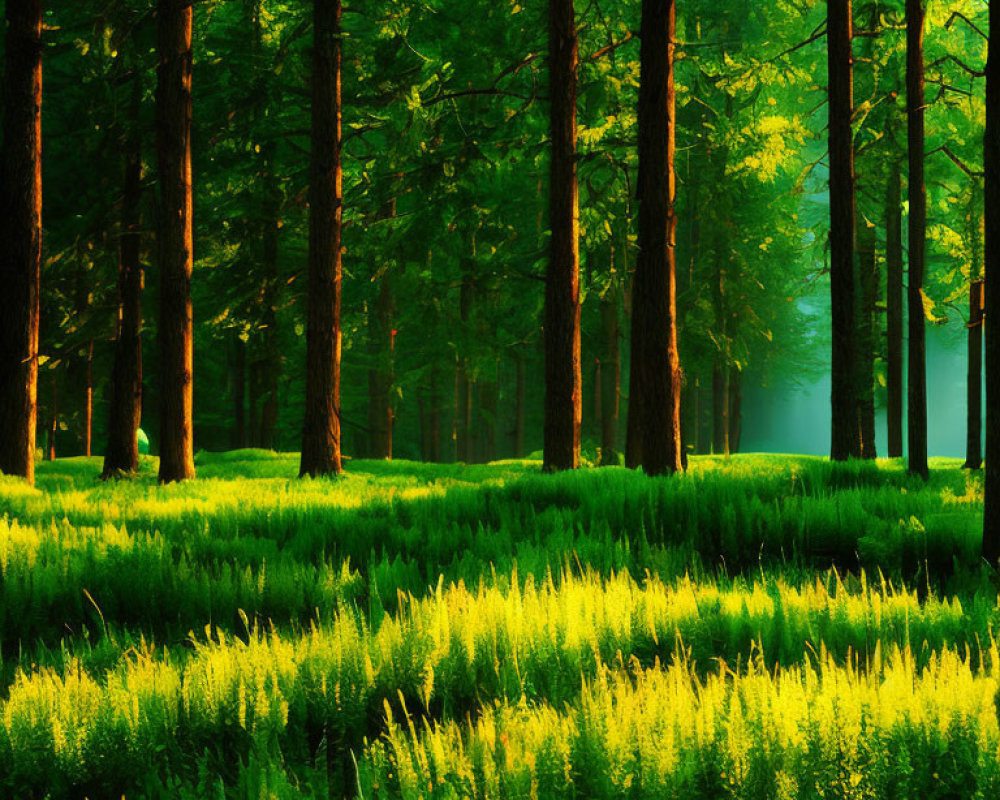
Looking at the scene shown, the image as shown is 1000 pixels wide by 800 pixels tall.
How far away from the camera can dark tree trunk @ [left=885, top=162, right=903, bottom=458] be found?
806 inches

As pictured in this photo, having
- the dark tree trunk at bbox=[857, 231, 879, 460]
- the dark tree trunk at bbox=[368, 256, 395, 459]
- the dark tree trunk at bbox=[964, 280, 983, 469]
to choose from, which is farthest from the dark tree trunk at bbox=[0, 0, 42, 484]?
the dark tree trunk at bbox=[857, 231, 879, 460]

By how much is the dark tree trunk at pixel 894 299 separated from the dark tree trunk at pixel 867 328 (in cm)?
40

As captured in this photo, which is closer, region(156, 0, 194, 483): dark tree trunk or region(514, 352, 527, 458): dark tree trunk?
region(156, 0, 194, 483): dark tree trunk

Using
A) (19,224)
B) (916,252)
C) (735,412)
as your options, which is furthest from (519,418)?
(19,224)

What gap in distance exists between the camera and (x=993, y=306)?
4.67 m

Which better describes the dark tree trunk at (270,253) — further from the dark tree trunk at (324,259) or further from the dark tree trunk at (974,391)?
the dark tree trunk at (974,391)

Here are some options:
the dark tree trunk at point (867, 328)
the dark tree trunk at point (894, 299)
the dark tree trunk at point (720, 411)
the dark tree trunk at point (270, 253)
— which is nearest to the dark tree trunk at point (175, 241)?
the dark tree trunk at point (270, 253)

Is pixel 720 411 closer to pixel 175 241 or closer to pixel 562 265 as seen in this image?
pixel 562 265

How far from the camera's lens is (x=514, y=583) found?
3730mm

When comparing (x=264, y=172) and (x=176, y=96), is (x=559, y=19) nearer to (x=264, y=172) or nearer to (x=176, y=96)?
(x=176, y=96)

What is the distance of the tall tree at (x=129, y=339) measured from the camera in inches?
627

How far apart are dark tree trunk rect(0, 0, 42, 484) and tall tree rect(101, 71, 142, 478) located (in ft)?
13.7

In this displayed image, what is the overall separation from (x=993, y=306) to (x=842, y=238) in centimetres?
922

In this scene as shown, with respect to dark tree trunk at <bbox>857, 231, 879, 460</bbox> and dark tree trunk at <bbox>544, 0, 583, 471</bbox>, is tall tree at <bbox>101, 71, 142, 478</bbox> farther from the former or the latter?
dark tree trunk at <bbox>857, 231, 879, 460</bbox>
